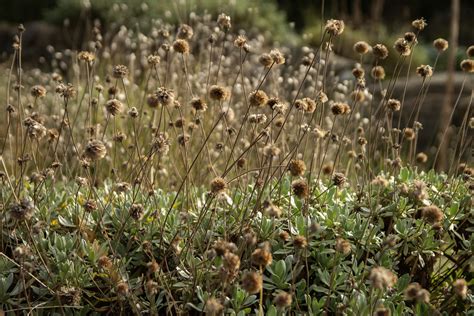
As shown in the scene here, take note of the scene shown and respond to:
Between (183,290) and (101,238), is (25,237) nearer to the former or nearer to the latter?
(101,238)

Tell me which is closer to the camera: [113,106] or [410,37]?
[113,106]

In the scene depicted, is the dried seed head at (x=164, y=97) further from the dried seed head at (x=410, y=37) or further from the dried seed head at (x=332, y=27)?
the dried seed head at (x=410, y=37)

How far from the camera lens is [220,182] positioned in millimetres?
1931

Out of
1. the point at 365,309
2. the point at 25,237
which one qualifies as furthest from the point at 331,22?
the point at 25,237

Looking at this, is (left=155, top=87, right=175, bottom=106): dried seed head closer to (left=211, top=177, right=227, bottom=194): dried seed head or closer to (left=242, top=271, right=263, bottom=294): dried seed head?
(left=211, top=177, right=227, bottom=194): dried seed head

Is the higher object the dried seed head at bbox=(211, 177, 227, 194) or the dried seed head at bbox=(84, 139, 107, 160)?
the dried seed head at bbox=(84, 139, 107, 160)

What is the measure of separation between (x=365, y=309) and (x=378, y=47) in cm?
100

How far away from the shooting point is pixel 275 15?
10.1m

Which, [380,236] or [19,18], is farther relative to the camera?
[19,18]

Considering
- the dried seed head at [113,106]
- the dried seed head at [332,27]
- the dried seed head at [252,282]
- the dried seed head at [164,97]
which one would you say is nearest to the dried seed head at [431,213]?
the dried seed head at [252,282]

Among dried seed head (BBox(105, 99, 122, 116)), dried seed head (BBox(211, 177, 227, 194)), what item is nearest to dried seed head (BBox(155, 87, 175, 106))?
dried seed head (BBox(105, 99, 122, 116))

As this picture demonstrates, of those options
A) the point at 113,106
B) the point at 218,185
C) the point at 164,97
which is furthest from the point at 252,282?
the point at 113,106

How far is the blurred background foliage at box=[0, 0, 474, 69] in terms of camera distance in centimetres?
879

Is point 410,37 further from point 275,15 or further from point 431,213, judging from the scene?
point 275,15
